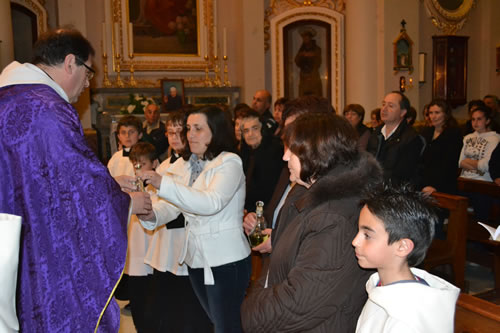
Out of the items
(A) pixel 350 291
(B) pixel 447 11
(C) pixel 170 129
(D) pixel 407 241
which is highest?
(B) pixel 447 11

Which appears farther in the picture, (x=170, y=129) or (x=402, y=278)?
(x=170, y=129)

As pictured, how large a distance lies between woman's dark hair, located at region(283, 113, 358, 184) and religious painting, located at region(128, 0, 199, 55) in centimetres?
1004

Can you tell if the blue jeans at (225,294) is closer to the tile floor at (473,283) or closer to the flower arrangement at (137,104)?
the tile floor at (473,283)

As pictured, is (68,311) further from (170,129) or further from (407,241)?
(170,129)

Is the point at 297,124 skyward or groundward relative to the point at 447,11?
groundward

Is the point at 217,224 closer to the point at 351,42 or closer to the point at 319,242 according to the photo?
the point at 319,242

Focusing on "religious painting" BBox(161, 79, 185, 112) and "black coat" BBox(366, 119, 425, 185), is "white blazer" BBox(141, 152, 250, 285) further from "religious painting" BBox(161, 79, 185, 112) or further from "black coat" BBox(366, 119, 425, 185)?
"religious painting" BBox(161, 79, 185, 112)

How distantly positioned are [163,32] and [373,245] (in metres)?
10.5

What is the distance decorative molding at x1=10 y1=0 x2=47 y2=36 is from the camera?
10469mm

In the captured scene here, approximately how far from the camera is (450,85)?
1281 centimetres

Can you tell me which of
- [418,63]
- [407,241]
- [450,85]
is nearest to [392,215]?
[407,241]

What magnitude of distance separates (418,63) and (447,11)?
6.21 ft

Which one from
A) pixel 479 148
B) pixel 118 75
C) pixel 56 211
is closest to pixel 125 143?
pixel 56 211

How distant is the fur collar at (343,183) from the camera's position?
5.99 feet
